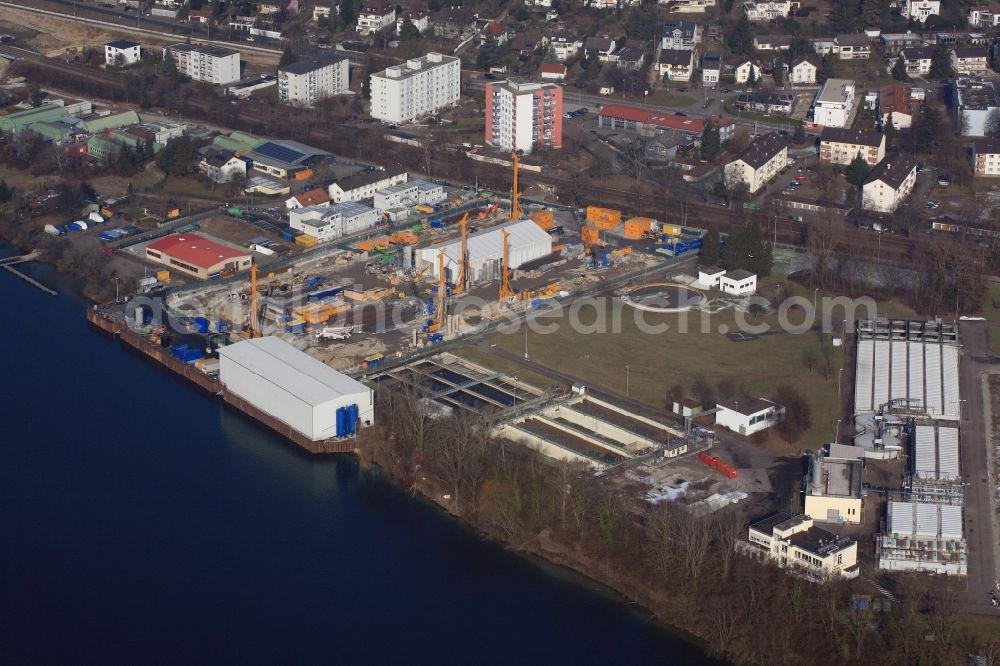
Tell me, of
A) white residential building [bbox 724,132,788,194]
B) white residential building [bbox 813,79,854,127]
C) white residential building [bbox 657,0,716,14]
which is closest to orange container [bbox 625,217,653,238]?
white residential building [bbox 724,132,788,194]

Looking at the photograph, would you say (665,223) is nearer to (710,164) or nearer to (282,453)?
(710,164)

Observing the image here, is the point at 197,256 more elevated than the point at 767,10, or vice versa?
the point at 767,10

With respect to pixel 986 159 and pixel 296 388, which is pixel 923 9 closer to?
pixel 986 159

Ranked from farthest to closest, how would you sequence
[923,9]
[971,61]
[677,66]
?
[923,9] < [677,66] < [971,61]

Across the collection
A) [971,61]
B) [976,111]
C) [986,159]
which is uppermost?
[971,61]

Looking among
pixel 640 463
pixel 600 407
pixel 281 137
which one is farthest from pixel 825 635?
pixel 281 137

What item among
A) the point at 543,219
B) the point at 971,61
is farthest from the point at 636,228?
the point at 971,61

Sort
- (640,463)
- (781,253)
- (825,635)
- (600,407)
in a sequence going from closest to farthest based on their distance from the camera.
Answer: (825,635), (640,463), (600,407), (781,253)

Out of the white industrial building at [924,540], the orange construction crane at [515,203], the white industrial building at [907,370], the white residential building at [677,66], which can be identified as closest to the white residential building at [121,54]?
the white residential building at [677,66]
